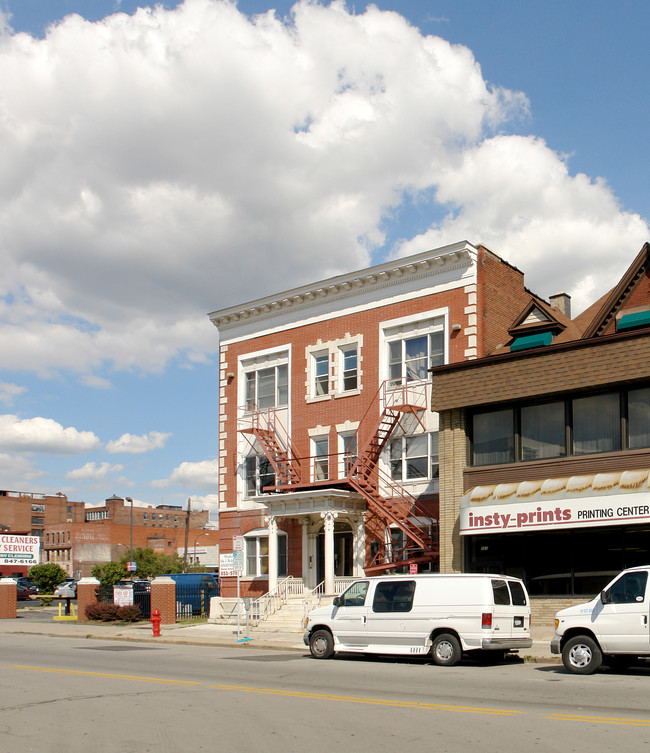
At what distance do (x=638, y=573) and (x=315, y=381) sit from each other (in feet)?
60.1

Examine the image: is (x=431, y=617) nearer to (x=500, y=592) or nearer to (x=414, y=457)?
(x=500, y=592)

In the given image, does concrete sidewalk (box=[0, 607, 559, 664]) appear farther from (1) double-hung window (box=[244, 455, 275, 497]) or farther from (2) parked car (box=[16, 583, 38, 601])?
(2) parked car (box=[16, 583, 38, 601])

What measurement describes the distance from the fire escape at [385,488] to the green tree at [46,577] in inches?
1372

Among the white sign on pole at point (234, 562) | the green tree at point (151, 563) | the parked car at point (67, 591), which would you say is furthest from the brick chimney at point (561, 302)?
the green tree at point (151, 563)

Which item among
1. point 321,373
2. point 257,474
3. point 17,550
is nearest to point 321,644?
point 321,373

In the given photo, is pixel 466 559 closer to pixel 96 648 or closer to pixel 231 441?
pixel 96 648

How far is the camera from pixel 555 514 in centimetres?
2173

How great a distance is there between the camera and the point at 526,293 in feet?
100

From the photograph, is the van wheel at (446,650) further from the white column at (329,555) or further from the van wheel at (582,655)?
the white column at (329,555)

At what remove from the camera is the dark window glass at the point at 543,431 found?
23.0 metres

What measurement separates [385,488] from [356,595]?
10.4 m

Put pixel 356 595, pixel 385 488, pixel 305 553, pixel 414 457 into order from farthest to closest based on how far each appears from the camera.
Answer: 1. pixel 305 553
2. pixel 385 488
3. pixel 414 457
4. pixel 356 595

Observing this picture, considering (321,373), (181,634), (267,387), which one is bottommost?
(181,634)

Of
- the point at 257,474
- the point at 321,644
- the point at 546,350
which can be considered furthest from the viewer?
the point at 257,474
